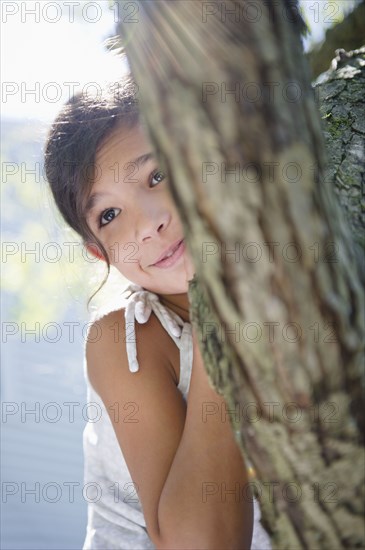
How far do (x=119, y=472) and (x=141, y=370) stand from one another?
1.31ft

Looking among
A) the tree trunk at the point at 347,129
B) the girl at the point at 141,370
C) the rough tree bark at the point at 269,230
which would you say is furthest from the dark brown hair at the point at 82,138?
the rough tree bark at the point at 269,230

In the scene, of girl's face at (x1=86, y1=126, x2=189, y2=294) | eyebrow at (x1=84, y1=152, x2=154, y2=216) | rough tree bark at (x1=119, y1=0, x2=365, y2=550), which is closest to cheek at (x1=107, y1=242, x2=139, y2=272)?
girl's face at (x1=86, y1=126, x2=189, y2=294)

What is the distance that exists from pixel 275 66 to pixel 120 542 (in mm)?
1502

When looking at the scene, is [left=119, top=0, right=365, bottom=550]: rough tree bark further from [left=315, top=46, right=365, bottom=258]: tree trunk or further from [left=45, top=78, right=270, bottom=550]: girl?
[left=45, top=78, right=270, bottom=550]: girl

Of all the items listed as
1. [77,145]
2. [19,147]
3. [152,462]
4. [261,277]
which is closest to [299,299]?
[261,277]

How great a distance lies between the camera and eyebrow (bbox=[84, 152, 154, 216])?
161 centimetres

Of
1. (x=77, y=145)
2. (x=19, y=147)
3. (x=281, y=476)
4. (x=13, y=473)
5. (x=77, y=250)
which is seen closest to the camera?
(x=281, y=476)

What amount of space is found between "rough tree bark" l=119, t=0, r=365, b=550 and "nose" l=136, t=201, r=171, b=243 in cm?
85

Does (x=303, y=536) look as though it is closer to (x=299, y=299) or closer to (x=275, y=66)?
(x=299, y=299)

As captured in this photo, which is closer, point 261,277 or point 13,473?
point 261,277

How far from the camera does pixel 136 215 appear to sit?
1.60 m

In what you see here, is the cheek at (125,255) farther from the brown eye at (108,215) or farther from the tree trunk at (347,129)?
the tree trunk at (347,129)

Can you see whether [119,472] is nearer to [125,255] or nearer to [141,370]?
[141,370]

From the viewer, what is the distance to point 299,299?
64 cm
